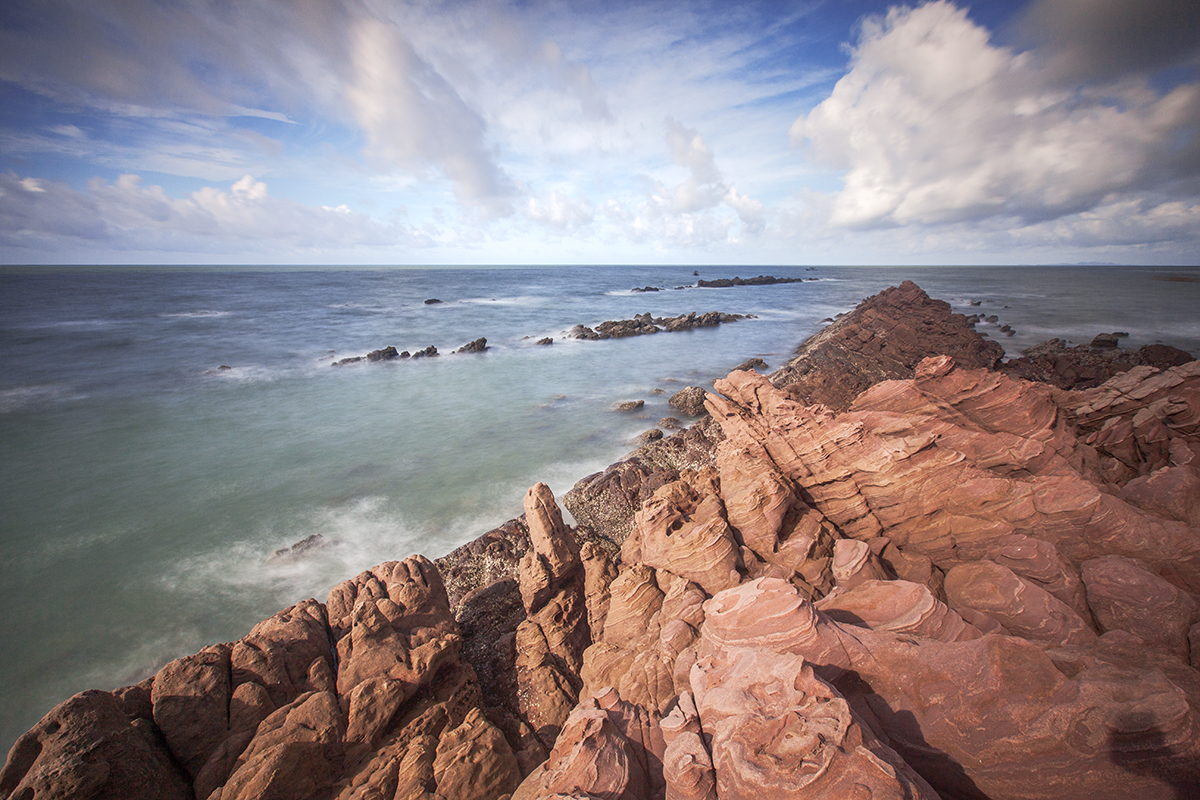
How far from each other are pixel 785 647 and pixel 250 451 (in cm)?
2029

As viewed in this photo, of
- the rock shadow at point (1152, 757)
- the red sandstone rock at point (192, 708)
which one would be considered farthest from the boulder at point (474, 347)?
the rock shadow at point (1152, 757)

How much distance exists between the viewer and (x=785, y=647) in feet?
14.2

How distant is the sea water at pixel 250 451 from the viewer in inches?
388

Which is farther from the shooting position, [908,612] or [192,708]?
[192,708]

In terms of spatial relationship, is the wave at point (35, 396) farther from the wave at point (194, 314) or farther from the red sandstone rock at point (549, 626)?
the red sandstone rock at point (549, 626)

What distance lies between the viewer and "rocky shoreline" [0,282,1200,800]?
3.52 m

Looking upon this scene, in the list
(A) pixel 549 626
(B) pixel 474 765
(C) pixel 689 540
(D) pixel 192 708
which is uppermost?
(C) pixel 689 540

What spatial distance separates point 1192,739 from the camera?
321 cm

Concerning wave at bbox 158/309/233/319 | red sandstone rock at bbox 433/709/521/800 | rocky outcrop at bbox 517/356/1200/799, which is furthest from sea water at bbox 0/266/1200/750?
rocky outcrop at bbox 517/356/1200/799

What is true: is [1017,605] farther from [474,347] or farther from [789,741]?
[474,347]

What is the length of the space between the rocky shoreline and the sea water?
4.72 m

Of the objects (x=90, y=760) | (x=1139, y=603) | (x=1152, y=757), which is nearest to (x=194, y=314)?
(x=90, y=760)

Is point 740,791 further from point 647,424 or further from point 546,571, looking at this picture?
point 647,424

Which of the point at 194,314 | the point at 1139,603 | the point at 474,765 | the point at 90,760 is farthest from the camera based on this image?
the point at 194,314
